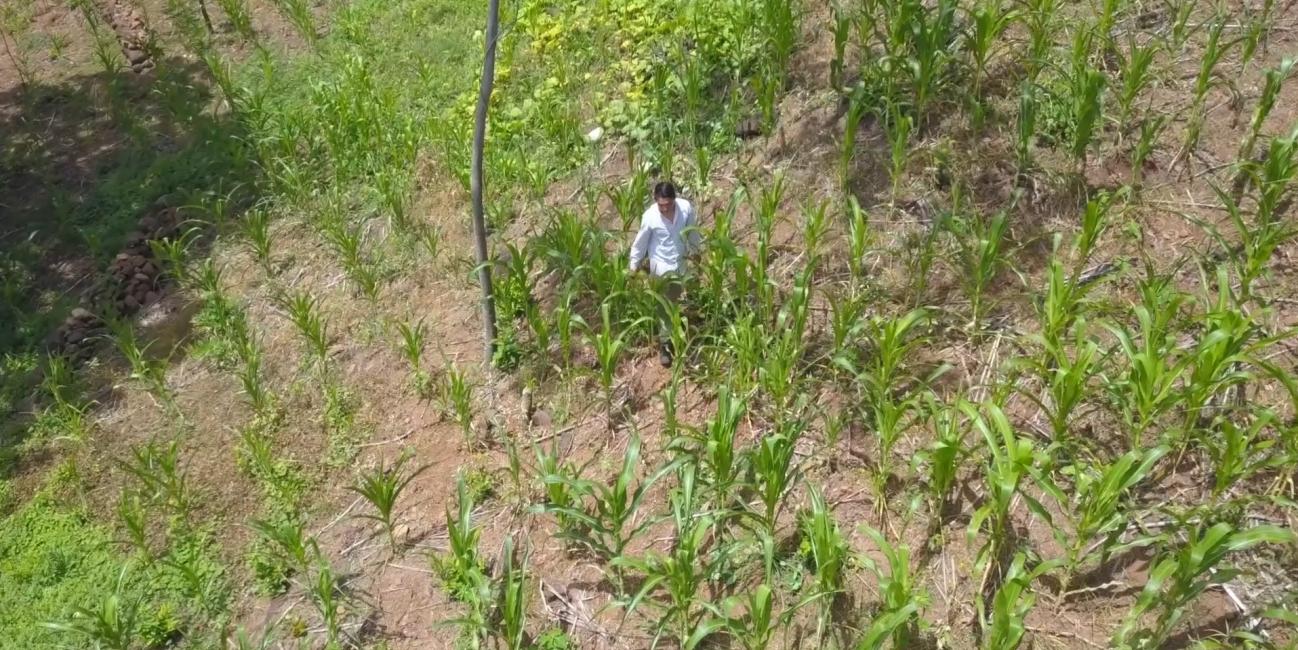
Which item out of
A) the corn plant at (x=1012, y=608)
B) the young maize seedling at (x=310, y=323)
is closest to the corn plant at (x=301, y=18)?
the young maize seedling at (x=310, y=323)

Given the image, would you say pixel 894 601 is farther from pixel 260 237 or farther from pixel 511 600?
pixel 260 237

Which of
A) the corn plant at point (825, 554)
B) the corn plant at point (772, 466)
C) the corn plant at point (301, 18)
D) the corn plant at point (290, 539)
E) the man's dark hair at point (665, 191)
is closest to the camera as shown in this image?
the corn plant at point (825, 554)

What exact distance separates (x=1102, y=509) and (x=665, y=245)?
6.70 ft

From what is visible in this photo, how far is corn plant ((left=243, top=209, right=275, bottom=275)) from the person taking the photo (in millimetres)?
4996

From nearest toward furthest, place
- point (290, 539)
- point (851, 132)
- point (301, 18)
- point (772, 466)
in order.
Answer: point (772, 466)
point (290, 539)
point (851, 132)
point (301, 18)

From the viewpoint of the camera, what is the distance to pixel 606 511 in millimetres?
3393

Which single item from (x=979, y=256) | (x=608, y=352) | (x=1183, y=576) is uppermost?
(x=979, y=256)

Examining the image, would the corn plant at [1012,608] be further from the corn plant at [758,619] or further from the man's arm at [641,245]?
the man's arm at [641,245]

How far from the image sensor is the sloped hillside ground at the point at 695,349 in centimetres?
314

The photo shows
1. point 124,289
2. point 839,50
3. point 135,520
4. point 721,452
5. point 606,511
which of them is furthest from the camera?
point 124,289

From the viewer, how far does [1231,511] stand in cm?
306

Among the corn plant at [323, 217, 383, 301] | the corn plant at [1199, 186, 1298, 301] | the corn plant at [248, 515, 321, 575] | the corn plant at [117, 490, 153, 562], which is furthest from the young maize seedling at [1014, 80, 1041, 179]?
the corn plant at [117, 490, 153, 562]

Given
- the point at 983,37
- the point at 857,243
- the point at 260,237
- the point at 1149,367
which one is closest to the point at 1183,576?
the point at 1149,367

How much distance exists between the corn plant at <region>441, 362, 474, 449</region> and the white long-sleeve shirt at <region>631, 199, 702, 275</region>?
0.94m
